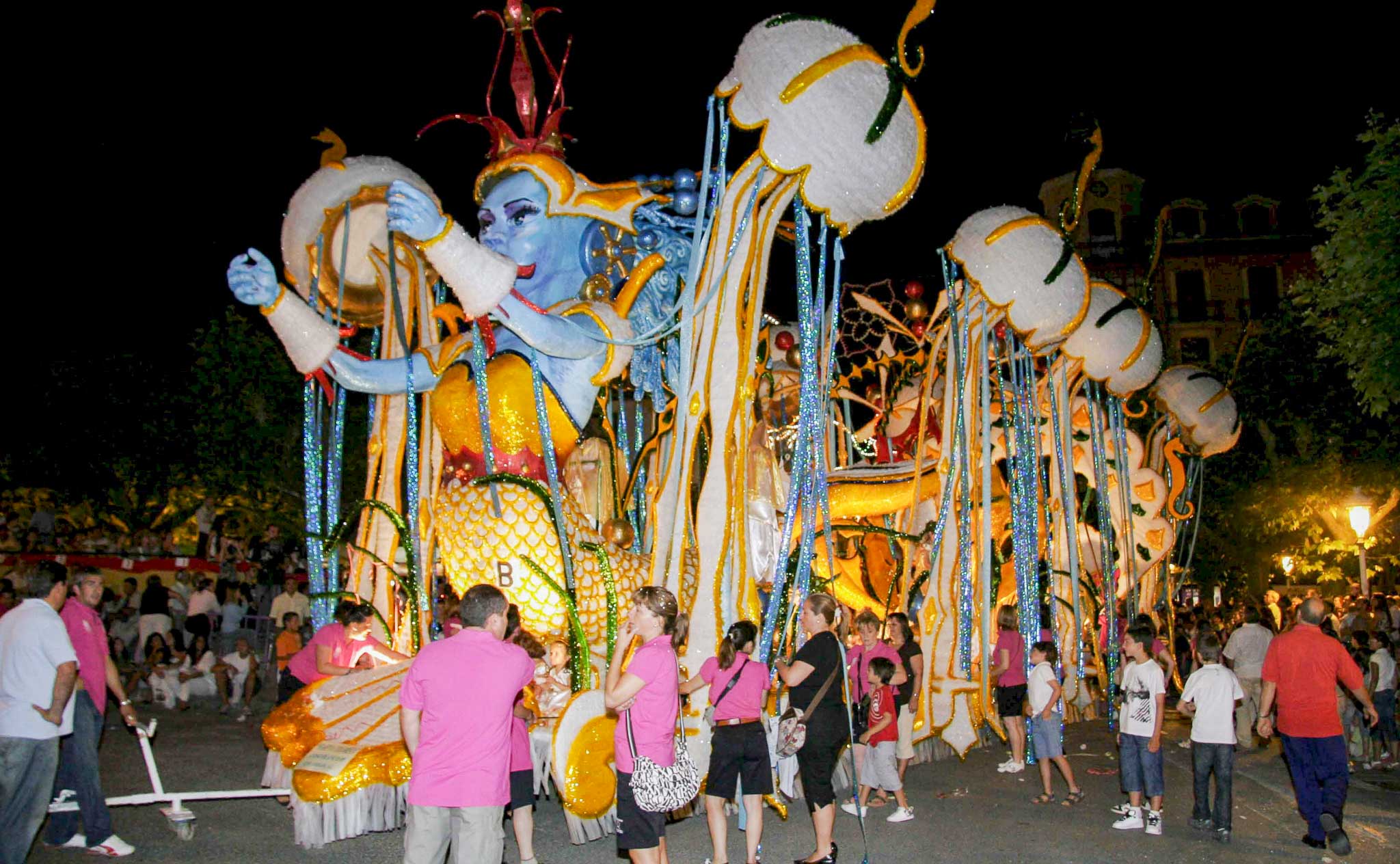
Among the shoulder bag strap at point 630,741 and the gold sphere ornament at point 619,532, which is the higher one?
the gold sphere ornament at point 619,532

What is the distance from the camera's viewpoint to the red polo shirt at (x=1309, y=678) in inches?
266

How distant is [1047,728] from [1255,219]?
3572 centimetres

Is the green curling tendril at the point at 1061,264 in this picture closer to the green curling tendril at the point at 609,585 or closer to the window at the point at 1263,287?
the green curling tendril at the point at 609,585

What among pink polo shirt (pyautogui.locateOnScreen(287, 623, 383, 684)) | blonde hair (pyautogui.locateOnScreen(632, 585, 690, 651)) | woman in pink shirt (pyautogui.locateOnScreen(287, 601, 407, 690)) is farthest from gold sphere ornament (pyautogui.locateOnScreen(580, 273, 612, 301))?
blonde hair (pyautogui.locateOnScreen(632, 585, 690, 651))

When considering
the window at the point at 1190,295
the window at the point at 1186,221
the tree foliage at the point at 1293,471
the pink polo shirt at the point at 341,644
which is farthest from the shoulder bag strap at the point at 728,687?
the window at the point at 1186,221

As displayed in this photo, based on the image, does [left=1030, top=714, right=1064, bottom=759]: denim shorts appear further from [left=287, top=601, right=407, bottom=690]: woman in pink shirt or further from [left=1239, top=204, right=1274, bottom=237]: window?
[left=1239, top=204, right=1274, bottom=237]: window

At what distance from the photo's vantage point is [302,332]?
7133mm

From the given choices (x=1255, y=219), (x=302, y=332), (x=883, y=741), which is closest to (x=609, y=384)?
(x=302, y=332)

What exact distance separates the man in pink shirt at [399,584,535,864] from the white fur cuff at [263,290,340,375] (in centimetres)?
350

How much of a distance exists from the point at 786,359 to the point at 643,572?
5987 mm

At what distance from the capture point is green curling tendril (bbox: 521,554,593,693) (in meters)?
6.65

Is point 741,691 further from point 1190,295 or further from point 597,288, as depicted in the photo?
point 1190,295

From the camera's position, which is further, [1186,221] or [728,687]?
[1186,221]

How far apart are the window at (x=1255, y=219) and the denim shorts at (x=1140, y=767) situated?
35.4 m
